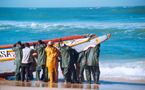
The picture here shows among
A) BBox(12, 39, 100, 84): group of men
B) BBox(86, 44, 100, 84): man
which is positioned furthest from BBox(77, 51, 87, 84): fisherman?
BBox(86, 44, 100, 84): man

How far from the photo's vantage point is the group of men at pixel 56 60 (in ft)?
29.9

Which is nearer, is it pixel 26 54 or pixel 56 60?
pixel 56 60

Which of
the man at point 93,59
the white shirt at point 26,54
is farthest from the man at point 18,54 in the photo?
the man at point 93,59

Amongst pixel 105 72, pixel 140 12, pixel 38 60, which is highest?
pixel 140 12

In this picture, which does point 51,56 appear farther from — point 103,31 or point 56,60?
point 103,31

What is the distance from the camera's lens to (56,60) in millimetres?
9156

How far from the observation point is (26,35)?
26703 mm

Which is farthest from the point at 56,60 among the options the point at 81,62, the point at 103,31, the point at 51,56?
the point at 103,31

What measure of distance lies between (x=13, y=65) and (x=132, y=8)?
29.9 m

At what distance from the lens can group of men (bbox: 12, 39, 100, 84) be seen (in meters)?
9.12

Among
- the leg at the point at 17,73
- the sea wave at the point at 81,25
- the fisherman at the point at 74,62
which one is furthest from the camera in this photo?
the sea wave at the point at 81,25

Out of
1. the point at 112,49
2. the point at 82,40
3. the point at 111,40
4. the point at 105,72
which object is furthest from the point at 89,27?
the point at 82,40

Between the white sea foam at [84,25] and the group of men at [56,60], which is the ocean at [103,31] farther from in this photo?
the group of men at [56,60]

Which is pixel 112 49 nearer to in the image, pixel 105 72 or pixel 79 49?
pixel 105 72
